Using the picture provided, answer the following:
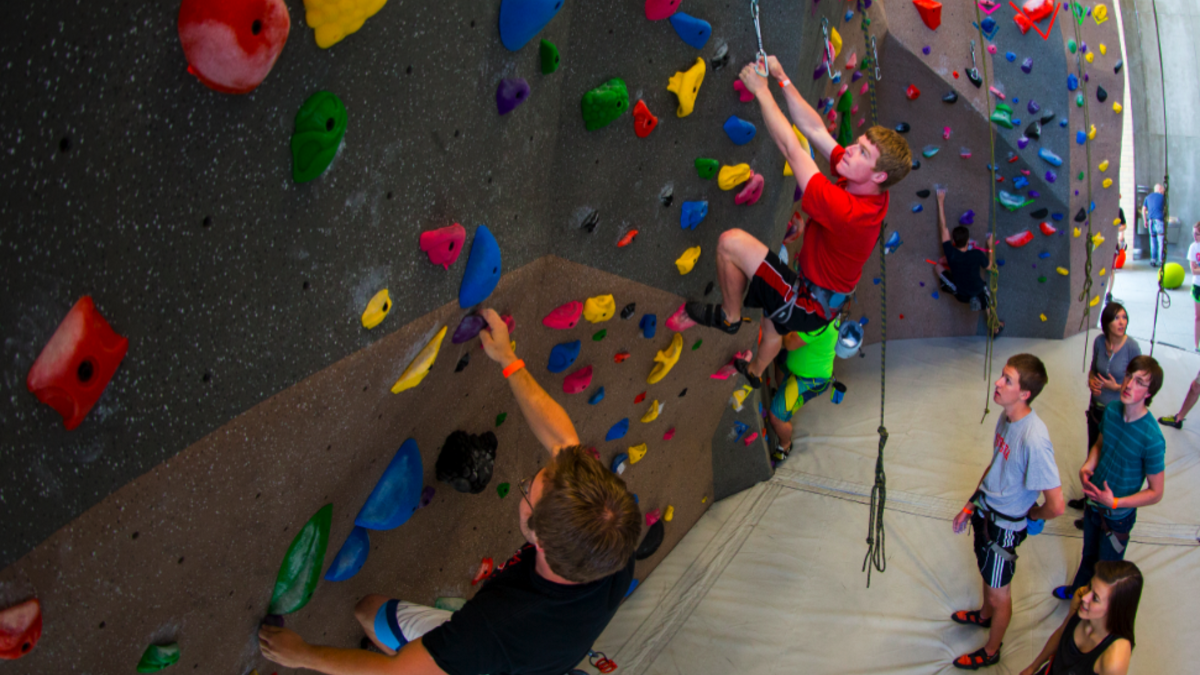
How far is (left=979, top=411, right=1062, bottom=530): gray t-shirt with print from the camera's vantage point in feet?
8.27

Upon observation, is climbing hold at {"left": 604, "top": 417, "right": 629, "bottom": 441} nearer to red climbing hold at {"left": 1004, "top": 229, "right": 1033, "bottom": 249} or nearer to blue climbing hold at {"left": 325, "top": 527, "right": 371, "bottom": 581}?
blue climbing hold at {"left": 325, "top": 527, "right": 371, "bottom": 581}

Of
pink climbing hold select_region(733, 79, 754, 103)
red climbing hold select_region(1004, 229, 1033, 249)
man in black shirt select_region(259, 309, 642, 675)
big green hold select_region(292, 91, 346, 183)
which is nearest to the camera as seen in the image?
big green hold select_region(292, 91, 346, 183)

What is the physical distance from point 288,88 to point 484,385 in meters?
1.06

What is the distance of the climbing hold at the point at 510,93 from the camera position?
1.47m

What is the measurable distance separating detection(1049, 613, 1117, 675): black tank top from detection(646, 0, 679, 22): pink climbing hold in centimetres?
207

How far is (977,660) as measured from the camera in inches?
115

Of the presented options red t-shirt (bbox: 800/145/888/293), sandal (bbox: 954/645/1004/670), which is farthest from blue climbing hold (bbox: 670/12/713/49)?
sandal (bbox: 954/645/1004/670)

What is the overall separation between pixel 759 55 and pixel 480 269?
3.54ft

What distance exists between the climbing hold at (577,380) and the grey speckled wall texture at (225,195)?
22.2 inches

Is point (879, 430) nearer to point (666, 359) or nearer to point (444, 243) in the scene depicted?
point (666, 359)

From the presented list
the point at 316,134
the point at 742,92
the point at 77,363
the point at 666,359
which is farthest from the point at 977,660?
the point at 77,363

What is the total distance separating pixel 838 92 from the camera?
3.23 m

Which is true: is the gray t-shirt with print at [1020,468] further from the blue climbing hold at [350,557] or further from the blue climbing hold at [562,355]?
the blue climbing hold at [350,557]

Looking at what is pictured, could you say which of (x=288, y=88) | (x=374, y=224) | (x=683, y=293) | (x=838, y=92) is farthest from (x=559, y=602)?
(x=838, y=92)
